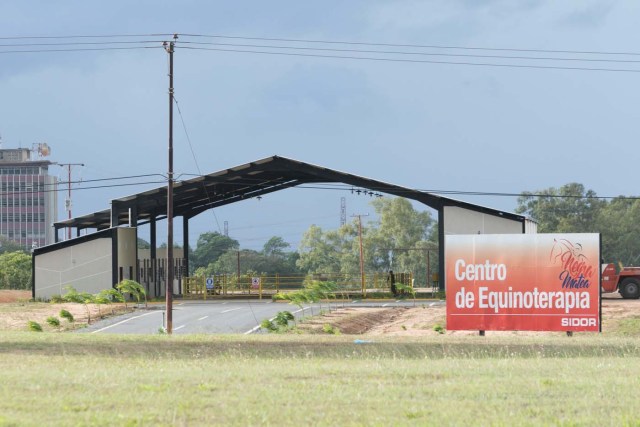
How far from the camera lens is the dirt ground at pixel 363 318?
3856cm

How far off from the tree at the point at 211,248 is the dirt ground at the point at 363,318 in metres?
116

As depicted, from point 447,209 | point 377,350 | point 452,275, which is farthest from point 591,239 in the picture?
point 447,209

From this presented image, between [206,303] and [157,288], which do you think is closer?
[206,303]

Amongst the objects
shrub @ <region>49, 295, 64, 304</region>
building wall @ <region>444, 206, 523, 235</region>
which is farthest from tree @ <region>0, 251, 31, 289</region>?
building wall @ <region>444, 206, 523, 235</region>

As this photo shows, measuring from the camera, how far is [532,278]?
30078 mm

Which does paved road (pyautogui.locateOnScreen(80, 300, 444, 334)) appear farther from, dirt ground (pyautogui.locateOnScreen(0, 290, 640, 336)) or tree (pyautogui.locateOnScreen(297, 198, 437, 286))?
tree (pyautogui.locateOnScreen(297, 198, 437, 286))

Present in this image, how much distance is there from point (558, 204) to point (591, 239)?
91293 mm

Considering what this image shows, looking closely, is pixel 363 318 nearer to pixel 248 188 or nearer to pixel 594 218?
pixel 248 188

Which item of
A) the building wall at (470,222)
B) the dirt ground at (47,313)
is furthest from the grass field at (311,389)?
the building wall at (470,222)

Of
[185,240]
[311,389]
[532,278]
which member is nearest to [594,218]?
[185,240]

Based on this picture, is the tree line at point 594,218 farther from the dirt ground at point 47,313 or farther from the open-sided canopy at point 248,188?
A: the dirt ground at point 47,313

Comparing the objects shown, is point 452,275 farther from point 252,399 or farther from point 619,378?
point 252,399

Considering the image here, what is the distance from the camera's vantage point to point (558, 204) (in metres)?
119

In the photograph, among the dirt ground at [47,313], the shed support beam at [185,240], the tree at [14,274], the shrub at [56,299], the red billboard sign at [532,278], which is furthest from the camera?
the tree at [14,274]
